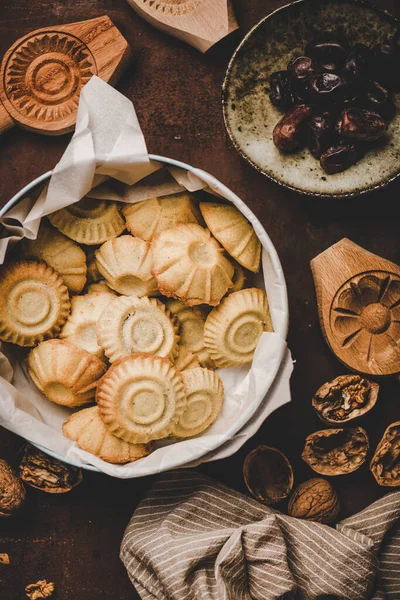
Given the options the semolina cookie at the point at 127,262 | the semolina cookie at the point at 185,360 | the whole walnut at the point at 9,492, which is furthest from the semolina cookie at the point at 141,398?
the whole walnut at the point at 9,492

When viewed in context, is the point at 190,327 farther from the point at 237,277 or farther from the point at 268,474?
the point at 268,474

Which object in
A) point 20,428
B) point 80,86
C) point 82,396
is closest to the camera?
point 20,428

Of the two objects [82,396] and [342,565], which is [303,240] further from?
[342,565]

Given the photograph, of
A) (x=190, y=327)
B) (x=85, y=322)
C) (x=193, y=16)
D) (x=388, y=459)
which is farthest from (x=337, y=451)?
(x=193, y=16)

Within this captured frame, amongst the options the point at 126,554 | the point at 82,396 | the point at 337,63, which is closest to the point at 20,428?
the point at 82,396

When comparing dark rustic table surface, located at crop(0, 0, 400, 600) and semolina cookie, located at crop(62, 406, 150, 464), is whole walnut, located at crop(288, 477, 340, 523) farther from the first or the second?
semolina cookie, located at crop(62, 406, 150, 464)

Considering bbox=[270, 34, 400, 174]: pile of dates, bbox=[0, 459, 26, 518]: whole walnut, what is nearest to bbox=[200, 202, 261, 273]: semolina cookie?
bbox=[270, 34, 400, 174]: pile of dates
